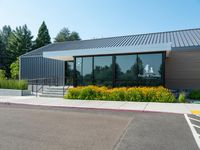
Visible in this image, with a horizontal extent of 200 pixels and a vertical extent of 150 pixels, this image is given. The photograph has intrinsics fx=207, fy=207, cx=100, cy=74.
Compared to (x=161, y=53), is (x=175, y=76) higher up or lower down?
lower down

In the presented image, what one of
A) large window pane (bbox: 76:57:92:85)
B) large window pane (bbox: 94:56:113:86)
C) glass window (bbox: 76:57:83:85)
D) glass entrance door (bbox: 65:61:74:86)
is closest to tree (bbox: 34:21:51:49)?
glass entrance door (bbox: 65:61:74:86)

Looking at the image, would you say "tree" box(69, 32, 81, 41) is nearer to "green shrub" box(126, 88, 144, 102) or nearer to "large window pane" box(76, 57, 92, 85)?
"large window pane" box(76, 57, 92, 85)

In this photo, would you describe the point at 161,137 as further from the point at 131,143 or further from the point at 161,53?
the point at 161,53

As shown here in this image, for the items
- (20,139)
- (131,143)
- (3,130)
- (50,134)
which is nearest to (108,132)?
(131,143)

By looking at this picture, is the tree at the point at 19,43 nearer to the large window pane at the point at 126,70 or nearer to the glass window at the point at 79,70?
the glass window at the point at 79,70

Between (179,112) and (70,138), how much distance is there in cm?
645

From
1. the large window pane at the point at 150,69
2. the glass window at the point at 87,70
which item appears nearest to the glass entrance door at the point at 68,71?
the glass window at the point at 87,70

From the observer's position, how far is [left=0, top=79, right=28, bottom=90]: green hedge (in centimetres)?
1984

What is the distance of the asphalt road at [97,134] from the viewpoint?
17.8ft

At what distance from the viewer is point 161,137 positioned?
620 cm

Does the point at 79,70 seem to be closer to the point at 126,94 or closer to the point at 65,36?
the point at 126,94

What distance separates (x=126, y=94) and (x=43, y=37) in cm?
4504

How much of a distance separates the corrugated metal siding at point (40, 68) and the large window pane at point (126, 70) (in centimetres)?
965

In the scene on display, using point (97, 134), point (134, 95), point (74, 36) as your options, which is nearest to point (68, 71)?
point (134, 95)
